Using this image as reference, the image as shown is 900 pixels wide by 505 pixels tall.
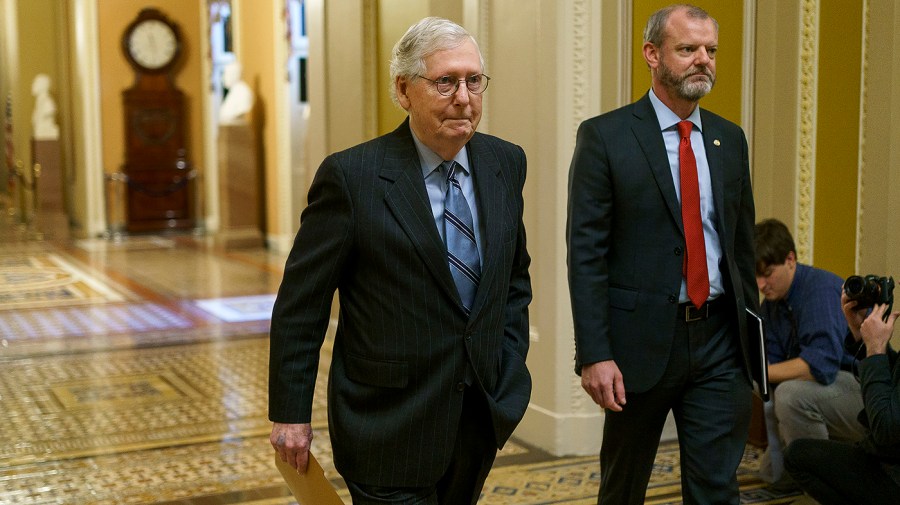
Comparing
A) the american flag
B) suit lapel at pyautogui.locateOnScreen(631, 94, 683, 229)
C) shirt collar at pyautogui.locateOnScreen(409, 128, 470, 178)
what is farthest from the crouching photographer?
the american flag

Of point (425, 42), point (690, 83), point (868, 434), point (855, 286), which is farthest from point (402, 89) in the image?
point (868, 434)

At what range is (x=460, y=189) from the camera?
8.10 feet

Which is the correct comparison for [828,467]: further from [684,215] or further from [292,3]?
[292,3]

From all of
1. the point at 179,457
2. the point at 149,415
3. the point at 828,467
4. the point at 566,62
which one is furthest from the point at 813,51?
the point at 149,415

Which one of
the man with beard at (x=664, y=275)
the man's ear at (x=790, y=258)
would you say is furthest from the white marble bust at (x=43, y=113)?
the man with beard at (x=664, y=275)

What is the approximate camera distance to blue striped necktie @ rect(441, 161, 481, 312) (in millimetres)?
2434

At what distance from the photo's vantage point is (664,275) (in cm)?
297

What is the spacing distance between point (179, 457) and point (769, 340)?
268 centimetres

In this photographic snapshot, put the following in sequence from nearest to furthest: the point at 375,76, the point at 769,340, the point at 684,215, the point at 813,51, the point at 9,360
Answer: the point at 684,215
the point at 769,340
the point at 813,51
the point at 375,76
the point at 9,360

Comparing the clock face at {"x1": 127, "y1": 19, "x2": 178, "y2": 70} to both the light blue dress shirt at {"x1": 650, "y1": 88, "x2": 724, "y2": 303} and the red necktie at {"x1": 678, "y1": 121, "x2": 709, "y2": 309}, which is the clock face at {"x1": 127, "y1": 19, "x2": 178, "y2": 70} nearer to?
the light blue dress shirt at {"x1": 650, "y1": 88, "x2": 724, "y2": 303}

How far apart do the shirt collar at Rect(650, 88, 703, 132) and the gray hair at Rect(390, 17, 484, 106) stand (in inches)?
34.7

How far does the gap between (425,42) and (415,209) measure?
348 millimetres

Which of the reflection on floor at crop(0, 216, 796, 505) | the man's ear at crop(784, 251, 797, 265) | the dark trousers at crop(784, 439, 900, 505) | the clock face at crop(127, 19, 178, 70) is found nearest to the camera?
the dark trousers at crop(784, 439, 900, 505)

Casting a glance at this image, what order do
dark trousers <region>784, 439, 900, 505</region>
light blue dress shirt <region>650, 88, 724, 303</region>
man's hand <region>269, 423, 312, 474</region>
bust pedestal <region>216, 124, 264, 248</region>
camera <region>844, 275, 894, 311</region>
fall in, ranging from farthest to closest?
1. bust pedestal <region>216, 124, 264, 248</region>
2. dark trousers <region>784, 439, 900, 505</region>
3. camera <region>844, 275, 894, 311</region>
4. light blue dress shirt <region>650, 88, 724, 303</region>
5. man's hand <region>269, 423, 312, 474</region>
